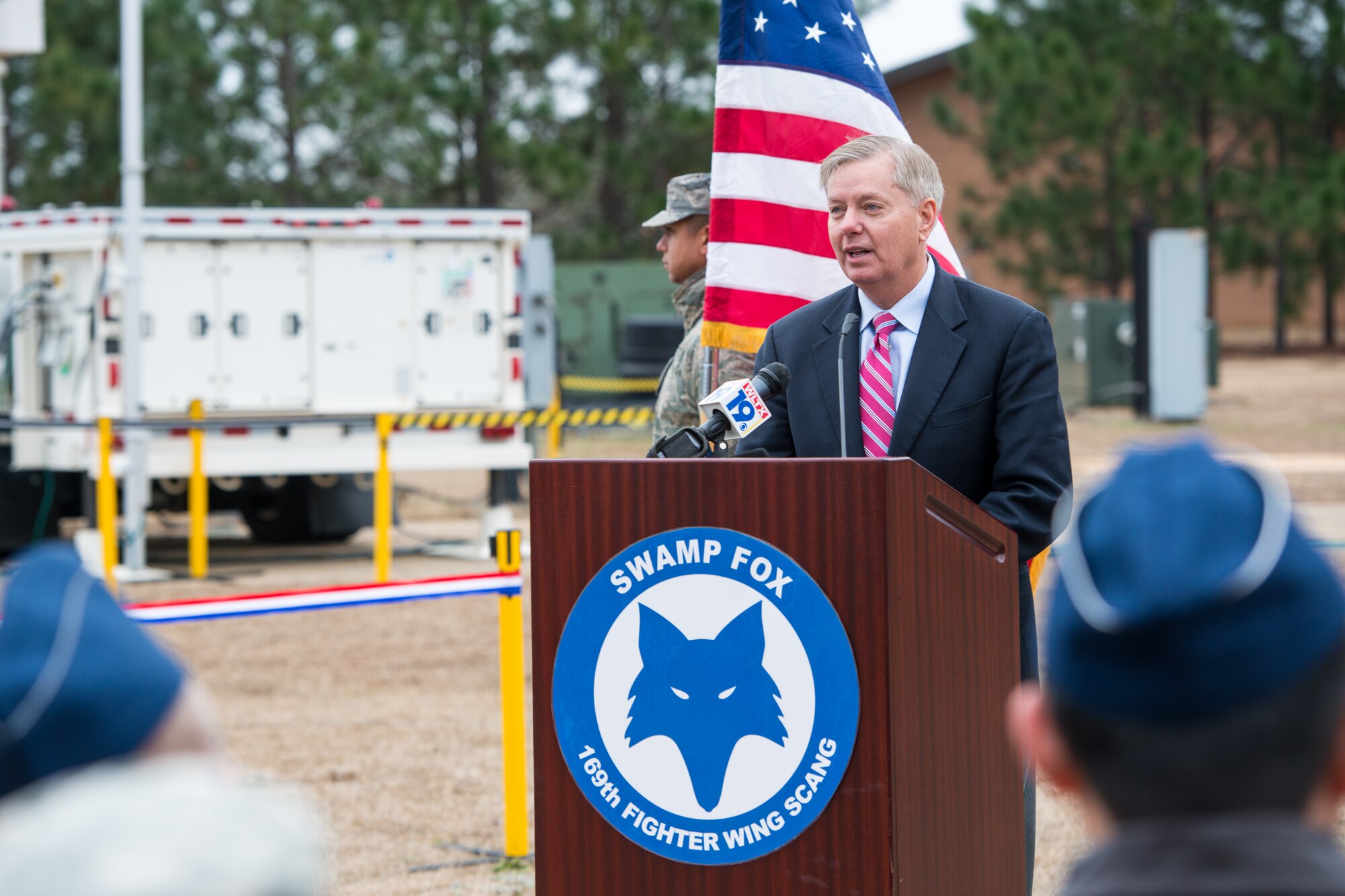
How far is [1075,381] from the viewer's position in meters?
24.4

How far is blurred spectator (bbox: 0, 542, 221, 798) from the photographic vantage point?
3.89 ft

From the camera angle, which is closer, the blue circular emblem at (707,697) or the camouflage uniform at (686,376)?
the blue circular emblem at (707,697)

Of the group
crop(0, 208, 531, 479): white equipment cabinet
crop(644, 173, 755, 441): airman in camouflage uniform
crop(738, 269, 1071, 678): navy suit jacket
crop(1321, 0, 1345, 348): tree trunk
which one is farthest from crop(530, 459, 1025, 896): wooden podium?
crop(1321, 0, 1345, 348): tree trunk

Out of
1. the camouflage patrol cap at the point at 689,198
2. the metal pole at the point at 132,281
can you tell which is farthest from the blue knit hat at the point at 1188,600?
the metal pole at the point at 132,281

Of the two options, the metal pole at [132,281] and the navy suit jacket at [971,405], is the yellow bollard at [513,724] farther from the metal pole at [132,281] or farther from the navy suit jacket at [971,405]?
the metal pole at [132,281]

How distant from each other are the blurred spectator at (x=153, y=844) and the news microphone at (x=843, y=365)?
2187 mm

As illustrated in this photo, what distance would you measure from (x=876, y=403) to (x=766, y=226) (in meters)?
1.27

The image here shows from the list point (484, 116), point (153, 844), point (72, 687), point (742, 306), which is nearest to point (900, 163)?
point (742, 306)

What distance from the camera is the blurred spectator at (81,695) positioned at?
46.7 inches

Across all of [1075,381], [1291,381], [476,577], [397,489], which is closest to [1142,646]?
[476,577]

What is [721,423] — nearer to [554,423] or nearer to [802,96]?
[802,96]

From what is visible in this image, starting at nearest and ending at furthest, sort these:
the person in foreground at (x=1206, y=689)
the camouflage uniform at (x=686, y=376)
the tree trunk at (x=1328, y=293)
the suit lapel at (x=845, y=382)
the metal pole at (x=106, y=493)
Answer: the person in foreground at (x=1206, y=689) < the suit lapel at (x=845, y=382) < the camouflage uniform at (x=686, y=376) < the metal pole at (x=106, y=493) < the tree trunk at (x=1328, y=293)

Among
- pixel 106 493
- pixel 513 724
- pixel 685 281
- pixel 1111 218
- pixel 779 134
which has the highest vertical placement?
pixel 1111 218

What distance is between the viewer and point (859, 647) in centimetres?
274
